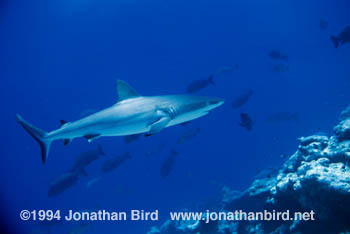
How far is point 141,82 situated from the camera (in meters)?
42.5

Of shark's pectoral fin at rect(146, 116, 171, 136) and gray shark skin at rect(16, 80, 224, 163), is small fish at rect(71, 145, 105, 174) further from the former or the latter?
shark's pectoral fin at rect(146, 116, 171, 136)

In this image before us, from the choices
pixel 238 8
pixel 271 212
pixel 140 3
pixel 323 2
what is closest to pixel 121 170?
pixel 140 3

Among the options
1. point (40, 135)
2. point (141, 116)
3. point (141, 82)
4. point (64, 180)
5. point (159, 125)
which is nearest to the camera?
point (159, 125)

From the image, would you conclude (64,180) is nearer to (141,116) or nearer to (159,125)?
(141,116)

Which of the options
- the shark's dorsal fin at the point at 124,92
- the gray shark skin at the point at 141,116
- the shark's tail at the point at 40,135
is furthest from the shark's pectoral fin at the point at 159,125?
the shark's tail at the point at 40,135

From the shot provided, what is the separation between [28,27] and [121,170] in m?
25.0

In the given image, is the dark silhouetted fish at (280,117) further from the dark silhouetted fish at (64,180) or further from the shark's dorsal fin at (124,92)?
the shark's dorsal fin at (124,92)

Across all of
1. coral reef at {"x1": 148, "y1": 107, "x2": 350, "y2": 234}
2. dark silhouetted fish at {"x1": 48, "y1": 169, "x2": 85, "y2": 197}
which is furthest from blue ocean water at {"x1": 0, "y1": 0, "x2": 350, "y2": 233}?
coral reef at {"x1": 148, "y1": 107, "x2": 350, "y2": 234}

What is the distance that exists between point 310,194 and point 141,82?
39.5 meters

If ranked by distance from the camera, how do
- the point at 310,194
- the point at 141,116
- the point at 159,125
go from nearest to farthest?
the point at 159,125 < the point at 141,116 < the point at 310,194

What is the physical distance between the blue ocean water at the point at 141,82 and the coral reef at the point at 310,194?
70.4ft

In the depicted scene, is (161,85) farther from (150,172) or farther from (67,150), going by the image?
(67,150)

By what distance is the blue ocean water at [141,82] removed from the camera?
33.5 metres

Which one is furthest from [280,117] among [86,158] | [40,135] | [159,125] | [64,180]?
[40,135]
